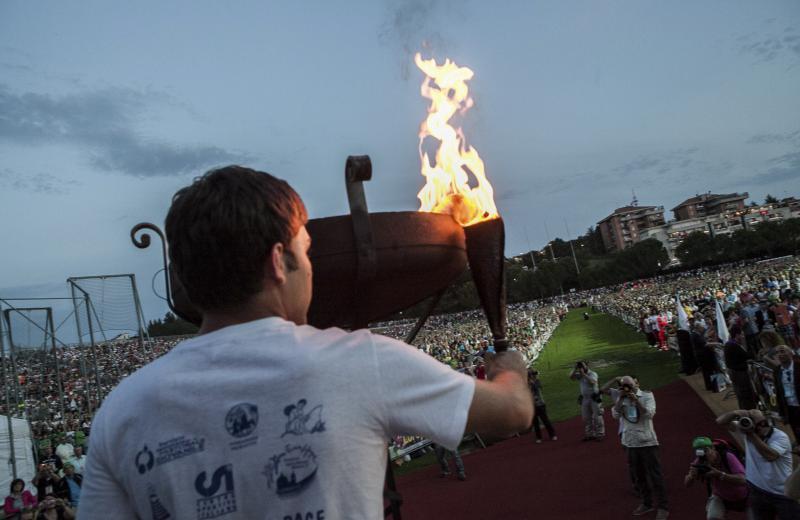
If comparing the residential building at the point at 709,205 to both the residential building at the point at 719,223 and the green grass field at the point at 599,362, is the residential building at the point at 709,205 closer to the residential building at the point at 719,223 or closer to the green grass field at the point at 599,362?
the residential building at the point at 719,223

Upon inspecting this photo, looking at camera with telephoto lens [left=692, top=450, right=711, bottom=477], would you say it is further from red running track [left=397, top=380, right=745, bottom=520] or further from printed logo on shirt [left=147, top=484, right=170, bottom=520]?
printed logo on shirt [left=147, top=484, right=170, bottom=520]

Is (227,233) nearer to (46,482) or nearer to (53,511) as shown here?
(53,511)

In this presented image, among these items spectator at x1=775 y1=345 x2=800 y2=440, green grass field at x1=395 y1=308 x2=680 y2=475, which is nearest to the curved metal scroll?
spectator at x1=775 y1=345 x2=800 y2=440

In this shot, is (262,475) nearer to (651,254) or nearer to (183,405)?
(183,405)

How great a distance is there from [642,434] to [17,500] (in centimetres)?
937

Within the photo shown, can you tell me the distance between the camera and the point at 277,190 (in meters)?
1.21

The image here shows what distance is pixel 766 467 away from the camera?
4.82 metres

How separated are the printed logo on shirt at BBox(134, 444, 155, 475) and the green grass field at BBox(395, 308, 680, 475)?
12.9m

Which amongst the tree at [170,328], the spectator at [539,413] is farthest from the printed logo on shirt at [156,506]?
the tree at [170,328]

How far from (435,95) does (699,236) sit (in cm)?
9209

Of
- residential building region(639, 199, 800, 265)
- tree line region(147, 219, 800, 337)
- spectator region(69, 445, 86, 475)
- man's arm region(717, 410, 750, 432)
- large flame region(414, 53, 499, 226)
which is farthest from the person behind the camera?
residential building region(639, 199, 800, 265)

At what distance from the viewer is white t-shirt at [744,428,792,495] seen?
4742 mm

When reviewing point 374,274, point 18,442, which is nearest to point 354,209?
point 374,274

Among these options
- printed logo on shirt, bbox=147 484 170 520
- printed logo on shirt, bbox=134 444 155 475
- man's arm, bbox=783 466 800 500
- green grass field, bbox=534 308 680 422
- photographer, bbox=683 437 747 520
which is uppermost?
printed logo on shirt, bbox=134 444 155 475
